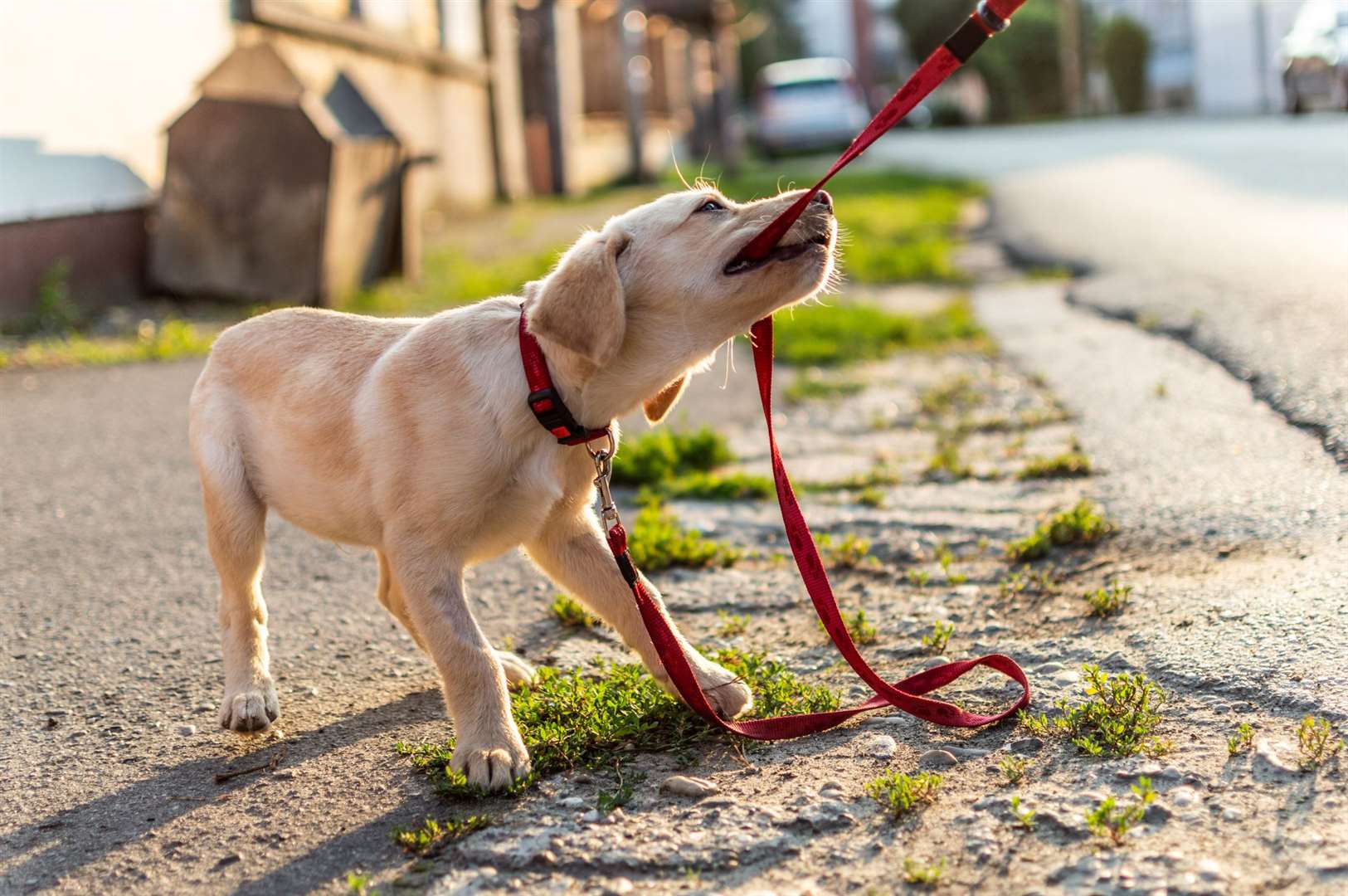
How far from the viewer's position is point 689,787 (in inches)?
102

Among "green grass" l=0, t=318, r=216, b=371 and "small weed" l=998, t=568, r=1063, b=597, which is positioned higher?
"green grass" l=0, t=318, r=216, b=371

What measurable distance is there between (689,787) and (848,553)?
1.55 metres

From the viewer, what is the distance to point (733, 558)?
4.14m

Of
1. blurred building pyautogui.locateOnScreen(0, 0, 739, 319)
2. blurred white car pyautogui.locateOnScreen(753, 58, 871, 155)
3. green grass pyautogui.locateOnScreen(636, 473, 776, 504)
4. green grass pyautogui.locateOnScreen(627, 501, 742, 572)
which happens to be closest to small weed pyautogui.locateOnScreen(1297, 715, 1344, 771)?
green grass pyautogui.locateOnScreen(627, 501, 742, 572)

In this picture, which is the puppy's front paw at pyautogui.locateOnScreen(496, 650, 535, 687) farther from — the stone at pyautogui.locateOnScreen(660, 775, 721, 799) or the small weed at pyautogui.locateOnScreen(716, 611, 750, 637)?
the stone at pyautogui.locateOnScreen(660, 775, 721, 799)

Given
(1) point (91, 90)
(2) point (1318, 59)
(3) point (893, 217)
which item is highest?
(2) point (1318, 59)

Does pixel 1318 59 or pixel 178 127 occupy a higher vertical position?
pixel 1318 59

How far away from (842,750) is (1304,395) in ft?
9.29

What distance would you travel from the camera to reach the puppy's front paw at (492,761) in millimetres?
2631

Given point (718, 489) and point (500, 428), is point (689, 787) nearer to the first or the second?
point (500, 428)

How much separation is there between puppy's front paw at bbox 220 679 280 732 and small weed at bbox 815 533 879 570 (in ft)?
5.37

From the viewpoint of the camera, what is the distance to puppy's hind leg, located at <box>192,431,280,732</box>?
10.5ft

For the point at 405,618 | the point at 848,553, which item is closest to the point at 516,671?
the point at 405,618

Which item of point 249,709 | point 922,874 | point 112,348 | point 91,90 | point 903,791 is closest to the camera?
point 922,874
